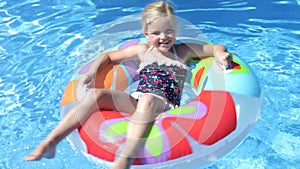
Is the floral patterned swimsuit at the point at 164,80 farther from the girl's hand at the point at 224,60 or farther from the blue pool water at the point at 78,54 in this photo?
the blue pool water at the point at 78,54

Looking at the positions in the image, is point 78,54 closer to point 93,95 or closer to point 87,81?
point 87,81

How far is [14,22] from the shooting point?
4297 millimetres

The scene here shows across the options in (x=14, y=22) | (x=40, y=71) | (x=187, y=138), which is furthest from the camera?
(x=14, y=22)

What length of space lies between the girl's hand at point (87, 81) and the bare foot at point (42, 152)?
0.40m

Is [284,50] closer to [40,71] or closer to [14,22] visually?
[40,71]

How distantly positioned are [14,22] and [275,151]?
2.68m

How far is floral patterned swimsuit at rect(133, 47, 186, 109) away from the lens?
Answer: 2748 millimetres

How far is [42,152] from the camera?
7.58 ft

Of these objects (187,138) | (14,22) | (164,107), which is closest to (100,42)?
(164,107)

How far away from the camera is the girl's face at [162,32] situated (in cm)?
263

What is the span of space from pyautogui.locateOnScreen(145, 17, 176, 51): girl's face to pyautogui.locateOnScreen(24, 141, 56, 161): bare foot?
835 millimetres

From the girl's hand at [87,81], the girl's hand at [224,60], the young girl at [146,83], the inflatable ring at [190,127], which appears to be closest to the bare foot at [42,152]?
the young girl at [146,83]

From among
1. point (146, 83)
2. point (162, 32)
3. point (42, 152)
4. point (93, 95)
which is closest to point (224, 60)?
point (162, 32)

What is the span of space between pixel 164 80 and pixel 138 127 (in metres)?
0.58
